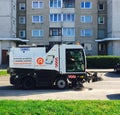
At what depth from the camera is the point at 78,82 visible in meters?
21.2

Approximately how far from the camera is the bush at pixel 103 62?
4403 cm

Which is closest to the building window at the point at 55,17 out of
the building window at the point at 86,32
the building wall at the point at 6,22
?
the building window at the point at 86,32

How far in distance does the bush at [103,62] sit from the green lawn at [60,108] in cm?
3210

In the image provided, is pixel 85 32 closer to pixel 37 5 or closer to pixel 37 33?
pixel 37 33

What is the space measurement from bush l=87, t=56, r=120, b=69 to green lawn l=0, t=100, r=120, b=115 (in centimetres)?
3210

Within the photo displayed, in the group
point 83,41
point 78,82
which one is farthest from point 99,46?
point 78,82

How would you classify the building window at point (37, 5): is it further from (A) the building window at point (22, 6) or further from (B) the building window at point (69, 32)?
(B) the building window at point (69, 32)

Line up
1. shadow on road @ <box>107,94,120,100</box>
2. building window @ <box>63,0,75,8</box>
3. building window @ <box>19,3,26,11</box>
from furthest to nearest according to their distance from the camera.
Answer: building window @ <box>19,3,26,11</box>, building window @ <box>63,0,75,8</box>, shadow on road @ <box>107,94,120,100</box>

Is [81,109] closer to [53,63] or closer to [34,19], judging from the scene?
[53,63]

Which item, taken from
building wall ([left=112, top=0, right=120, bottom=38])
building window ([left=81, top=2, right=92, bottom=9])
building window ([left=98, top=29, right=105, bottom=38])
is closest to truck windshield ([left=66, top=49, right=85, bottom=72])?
building wall ([left=112, top=0, right=120, bottom=38])

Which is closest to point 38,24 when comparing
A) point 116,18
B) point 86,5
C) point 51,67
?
point 86,5

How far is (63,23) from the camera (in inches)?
2330

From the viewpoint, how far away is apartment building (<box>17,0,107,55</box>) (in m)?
59.1

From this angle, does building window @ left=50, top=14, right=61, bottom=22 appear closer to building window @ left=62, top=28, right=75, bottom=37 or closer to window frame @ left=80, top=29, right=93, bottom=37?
building window @ left=62, top=28, right=75, bottom=37
